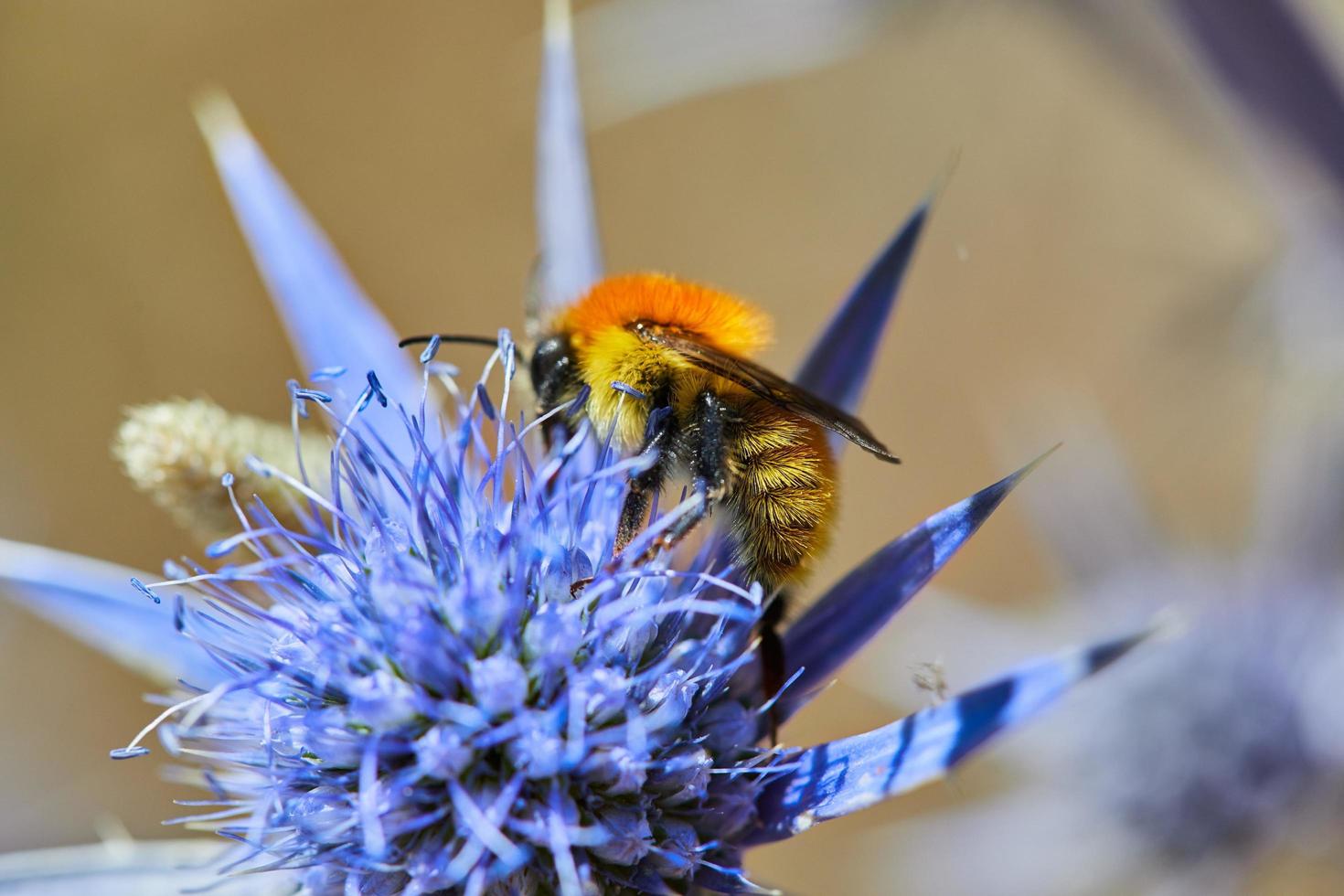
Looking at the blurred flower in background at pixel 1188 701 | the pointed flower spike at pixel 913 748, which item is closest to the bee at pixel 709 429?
the pointed flower spike at pixel 913 748

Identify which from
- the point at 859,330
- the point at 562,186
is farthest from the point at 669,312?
the point at 562,186

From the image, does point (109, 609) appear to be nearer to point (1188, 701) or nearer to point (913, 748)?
point (913, 748)

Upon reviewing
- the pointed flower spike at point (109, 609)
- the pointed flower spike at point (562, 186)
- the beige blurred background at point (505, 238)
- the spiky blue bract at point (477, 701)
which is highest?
the beige blurred background at point (505, 238)

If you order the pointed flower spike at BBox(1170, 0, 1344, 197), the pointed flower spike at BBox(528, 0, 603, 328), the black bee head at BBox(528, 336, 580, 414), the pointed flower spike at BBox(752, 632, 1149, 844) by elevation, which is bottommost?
the pointed flower spike at BBox(752, 632, 1149, 844)

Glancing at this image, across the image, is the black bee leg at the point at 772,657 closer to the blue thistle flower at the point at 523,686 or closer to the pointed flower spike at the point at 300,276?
the blue thistle flower at the point at 523,686

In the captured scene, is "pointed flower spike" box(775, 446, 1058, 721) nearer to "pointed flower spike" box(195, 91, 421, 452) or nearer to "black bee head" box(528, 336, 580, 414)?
"black bee head" box(528, 336, 580, 414)

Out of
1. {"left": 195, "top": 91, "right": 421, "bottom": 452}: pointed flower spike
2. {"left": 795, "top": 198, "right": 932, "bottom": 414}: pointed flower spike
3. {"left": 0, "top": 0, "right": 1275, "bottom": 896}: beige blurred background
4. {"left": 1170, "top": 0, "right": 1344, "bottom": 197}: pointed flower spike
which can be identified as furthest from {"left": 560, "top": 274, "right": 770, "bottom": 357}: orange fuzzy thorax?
{"left": 0, "top": 0, "right": 1275, "bottom": 896}: beige blurred background
